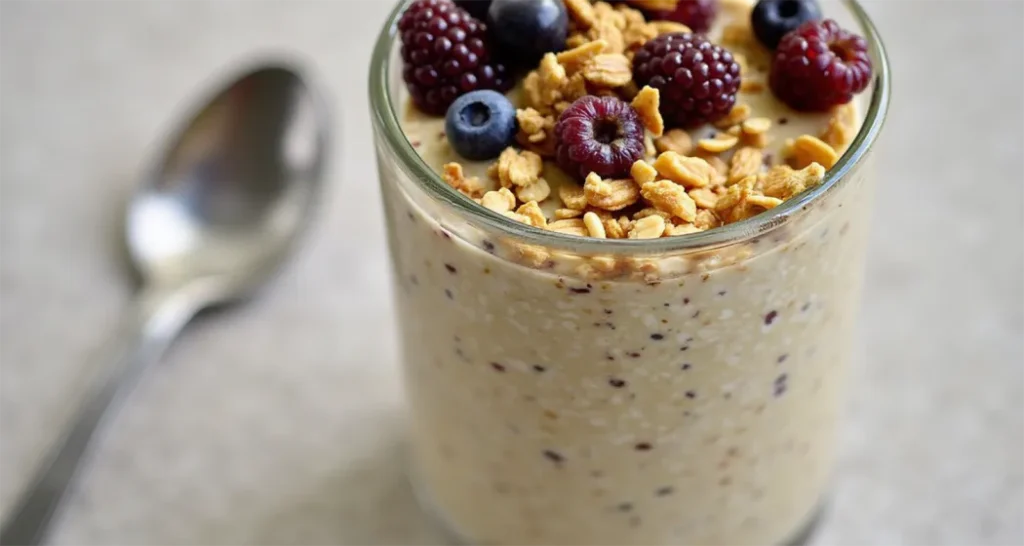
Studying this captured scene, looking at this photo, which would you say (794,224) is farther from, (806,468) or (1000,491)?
(1000,491)

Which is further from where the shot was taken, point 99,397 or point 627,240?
point 99,397

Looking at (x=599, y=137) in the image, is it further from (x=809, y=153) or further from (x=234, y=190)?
(x=234, y=190)

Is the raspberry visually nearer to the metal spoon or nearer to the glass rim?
the glass rim

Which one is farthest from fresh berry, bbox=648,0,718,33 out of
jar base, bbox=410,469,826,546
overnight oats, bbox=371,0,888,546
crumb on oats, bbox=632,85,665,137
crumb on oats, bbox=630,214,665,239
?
jar base, bbox=410,469,826,546

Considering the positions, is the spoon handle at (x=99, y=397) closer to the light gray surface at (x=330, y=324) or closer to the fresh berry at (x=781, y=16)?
the light gray surface at (x=330, y=324)

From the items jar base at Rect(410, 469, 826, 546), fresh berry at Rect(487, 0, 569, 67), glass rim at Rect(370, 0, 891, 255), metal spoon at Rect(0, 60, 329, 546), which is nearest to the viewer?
glass rim at Rect(370, 0, 891, 255)

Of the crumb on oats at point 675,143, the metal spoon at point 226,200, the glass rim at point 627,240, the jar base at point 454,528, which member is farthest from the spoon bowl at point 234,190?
the crumb on oats at point 675,143

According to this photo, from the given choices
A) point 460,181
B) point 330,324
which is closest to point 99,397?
point 330,324
